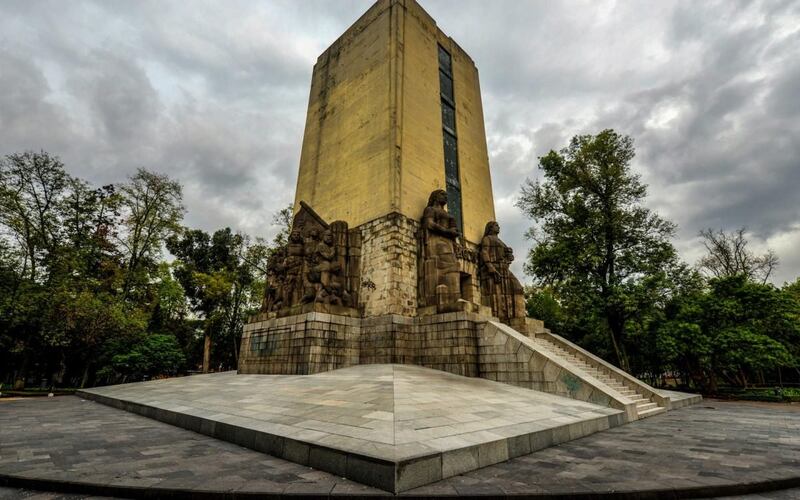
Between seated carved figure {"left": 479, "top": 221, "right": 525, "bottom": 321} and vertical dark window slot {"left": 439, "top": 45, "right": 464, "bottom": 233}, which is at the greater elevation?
vertical dark window slot {"left": 439, "top": 45, "right": 464, "bottom": 233}

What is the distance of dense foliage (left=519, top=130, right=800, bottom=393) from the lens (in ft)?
49.7

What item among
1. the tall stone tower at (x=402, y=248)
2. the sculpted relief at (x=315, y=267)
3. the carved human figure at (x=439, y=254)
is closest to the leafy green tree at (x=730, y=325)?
the tall stone tower at (x=402, y=248)

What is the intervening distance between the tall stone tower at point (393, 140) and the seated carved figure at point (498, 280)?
3.00 ft

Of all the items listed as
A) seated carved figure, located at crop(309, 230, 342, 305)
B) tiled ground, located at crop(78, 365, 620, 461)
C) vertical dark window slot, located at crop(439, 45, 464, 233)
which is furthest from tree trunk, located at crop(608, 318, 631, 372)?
seated carved figure, located at crop(309, 230, 342, 305)

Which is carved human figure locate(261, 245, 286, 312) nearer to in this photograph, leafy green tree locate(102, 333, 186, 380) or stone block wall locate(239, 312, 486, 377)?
stone block wall locate(239, 312, 486, 377)

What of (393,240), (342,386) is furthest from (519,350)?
(393,240)

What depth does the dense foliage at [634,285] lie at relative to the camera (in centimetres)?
1516

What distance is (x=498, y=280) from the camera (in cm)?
1452

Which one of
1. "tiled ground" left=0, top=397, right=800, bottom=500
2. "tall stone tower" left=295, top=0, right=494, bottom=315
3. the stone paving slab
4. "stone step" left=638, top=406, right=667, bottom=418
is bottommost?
"stone step" left=638, top=406, right=667, bottom=418

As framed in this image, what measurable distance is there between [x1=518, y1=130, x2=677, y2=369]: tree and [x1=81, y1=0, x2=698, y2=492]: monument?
13.2 feet

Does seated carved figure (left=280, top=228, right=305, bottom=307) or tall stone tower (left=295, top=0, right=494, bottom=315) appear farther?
seated carved figure (left=280, top=228, right=305, bottom=307)

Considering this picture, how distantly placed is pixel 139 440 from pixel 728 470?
24.0 ft

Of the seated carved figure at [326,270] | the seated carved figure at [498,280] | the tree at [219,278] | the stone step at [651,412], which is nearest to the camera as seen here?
the stone step at [651,412]

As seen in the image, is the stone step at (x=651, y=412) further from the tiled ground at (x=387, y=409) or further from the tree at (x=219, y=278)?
the tree at (x=219, y=278)
